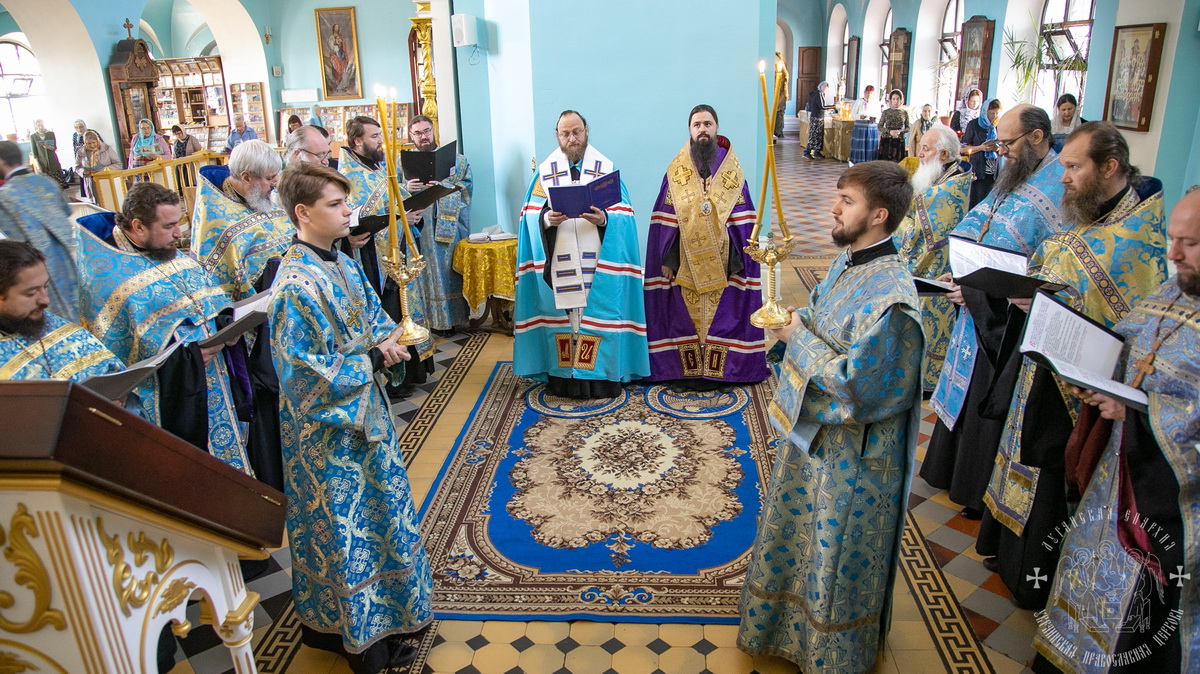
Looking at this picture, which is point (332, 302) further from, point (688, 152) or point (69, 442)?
point (688, 152)

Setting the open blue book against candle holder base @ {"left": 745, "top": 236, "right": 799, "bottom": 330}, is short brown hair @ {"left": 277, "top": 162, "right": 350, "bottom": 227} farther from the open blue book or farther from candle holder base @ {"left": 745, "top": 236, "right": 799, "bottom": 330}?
the open blue book

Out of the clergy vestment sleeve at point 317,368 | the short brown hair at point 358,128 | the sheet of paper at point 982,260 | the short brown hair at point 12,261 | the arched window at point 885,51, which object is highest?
the arched window at point 885,51

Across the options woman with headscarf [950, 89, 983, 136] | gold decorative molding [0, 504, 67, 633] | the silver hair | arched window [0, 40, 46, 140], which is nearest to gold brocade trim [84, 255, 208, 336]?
the silver hair

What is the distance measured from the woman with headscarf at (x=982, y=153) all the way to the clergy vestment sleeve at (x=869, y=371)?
111 inches

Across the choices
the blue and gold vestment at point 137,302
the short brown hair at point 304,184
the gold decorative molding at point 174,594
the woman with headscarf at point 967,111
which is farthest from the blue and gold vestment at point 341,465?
the woman with headscarf at point 967,111

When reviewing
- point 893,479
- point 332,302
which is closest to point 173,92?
point 332,302

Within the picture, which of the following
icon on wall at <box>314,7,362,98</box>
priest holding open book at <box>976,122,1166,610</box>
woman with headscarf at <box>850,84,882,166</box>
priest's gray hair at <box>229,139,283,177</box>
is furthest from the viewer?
icon on wall at <box>314,7,362,98</box>

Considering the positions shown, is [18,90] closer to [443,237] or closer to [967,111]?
[443,237]

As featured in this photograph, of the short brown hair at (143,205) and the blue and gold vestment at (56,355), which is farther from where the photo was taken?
the short brown hair at (143,205)

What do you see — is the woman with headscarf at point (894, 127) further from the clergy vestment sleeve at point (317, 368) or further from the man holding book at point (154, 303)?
the clergy vestment sleeve at point (317, 368)

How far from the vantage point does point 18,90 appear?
2019 cm

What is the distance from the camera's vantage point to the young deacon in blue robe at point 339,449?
2.54 metres

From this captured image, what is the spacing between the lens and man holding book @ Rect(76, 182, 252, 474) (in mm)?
3049

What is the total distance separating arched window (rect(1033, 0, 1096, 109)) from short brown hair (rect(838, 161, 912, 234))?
9.87 metres
